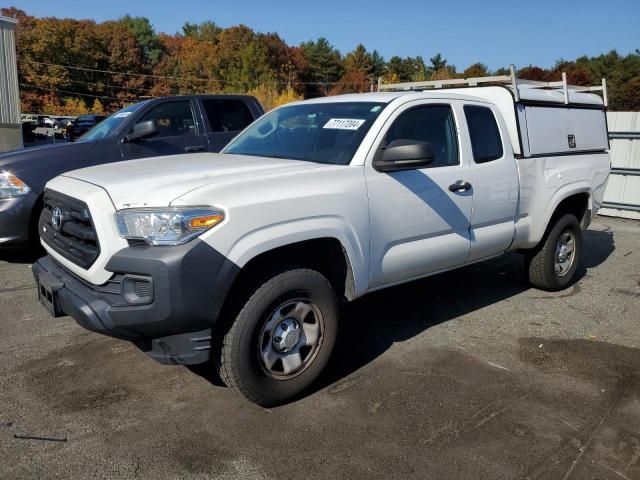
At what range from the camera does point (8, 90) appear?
16078 mm

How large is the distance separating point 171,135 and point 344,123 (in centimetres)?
383

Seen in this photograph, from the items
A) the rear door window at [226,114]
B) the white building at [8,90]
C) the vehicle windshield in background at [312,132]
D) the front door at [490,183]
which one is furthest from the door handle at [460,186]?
the white building at [8,90]

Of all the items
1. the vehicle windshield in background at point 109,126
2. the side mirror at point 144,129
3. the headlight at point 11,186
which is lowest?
the headlight at point 11,186

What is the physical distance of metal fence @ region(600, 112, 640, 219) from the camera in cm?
1056

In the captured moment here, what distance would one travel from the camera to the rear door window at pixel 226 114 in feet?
25.2

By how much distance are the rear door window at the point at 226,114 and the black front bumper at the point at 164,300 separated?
4919mm

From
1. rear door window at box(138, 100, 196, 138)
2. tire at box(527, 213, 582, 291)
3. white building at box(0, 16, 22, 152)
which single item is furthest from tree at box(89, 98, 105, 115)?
tire at box(527, 213, 582, 291)

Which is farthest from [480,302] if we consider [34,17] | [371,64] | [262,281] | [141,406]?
[371,64]

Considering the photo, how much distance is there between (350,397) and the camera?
358 centimetres

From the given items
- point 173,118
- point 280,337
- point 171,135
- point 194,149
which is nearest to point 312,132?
point 280,337

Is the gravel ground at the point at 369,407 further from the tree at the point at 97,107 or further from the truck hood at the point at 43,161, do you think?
the tree at the point at 97,107

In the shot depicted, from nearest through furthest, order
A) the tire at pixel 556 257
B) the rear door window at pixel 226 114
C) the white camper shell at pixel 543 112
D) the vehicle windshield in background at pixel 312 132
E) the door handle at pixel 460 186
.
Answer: the vehicle windshield in background at pixel 312 132
the door handle at pixel 460 186
the white camper shell at pixel 543 112
the tire at pixel 556 257
the rear door window at pixel 226 114

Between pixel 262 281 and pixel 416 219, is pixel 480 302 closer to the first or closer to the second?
pixel 416 219

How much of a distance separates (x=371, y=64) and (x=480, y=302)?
98762 mm
